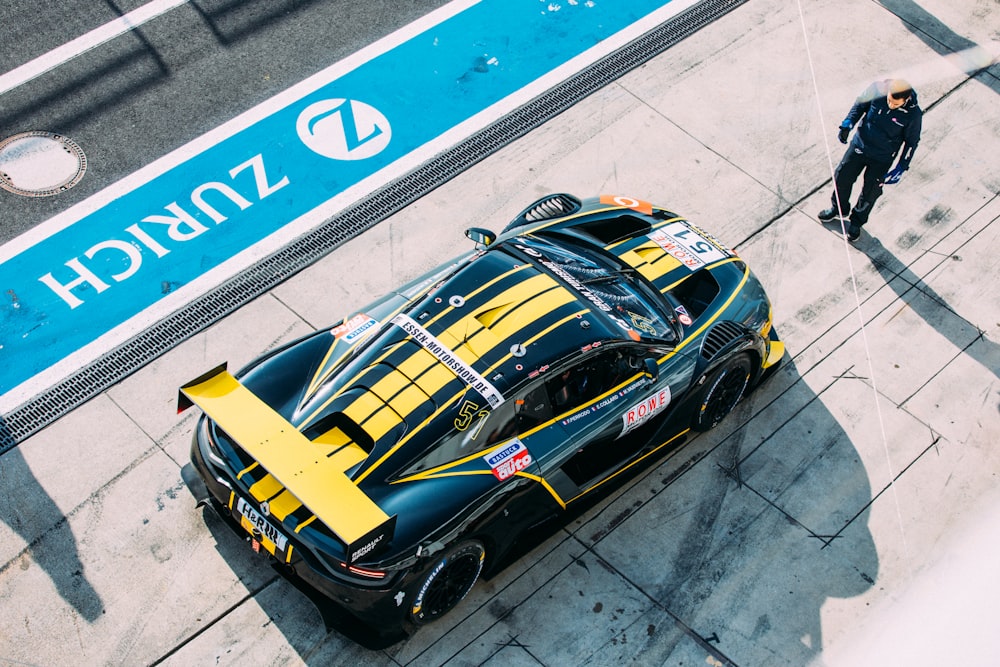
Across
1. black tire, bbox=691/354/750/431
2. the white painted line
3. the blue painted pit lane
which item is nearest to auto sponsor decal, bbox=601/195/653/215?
black tire, bbox=691/354/750/431

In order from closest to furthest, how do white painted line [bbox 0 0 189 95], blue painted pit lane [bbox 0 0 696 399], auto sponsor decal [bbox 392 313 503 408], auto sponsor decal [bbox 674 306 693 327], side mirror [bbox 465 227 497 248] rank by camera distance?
auto sponsor decal [bbox 392 313 503 408] < auto sponsor decal [bbox 674 306 693 327] < side mirror [bbox 465 227 497 248] < blue painted pit lane [bbox 0 0 696 399] < white painted line [bbox 0 0 189 95]

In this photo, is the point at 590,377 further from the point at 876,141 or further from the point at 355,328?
the point at 876,141

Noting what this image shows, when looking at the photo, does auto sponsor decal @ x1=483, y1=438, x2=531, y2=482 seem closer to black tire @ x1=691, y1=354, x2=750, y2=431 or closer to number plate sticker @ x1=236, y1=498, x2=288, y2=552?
number plate sticker @ x1=236, y1=498, x2=288, y2=552

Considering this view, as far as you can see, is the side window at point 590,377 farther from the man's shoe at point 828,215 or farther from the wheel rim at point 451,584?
the man's shoe at point 828,215

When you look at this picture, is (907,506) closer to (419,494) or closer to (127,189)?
(419,494)

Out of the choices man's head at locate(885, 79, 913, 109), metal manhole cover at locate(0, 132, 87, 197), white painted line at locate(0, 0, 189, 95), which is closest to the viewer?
man's head at locate(885, 79, 913, 109)

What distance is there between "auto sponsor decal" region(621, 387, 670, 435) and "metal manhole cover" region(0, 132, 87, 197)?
17.4 ft

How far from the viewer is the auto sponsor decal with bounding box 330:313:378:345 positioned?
713cm

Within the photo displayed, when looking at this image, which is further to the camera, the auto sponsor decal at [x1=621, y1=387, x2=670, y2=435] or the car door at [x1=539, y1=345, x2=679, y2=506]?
the auto sponsor decal at [x1=621, y1=387, x2=670, y2=435]

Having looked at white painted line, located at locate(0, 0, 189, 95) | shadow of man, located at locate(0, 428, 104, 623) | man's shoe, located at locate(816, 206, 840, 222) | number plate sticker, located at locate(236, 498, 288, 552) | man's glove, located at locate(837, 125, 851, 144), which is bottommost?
man's shoe, located at locate(816, 206, 840, 222)

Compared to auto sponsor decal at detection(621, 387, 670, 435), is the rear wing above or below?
above

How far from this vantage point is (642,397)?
279 inches

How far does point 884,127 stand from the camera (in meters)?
8.90

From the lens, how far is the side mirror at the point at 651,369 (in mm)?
7098
